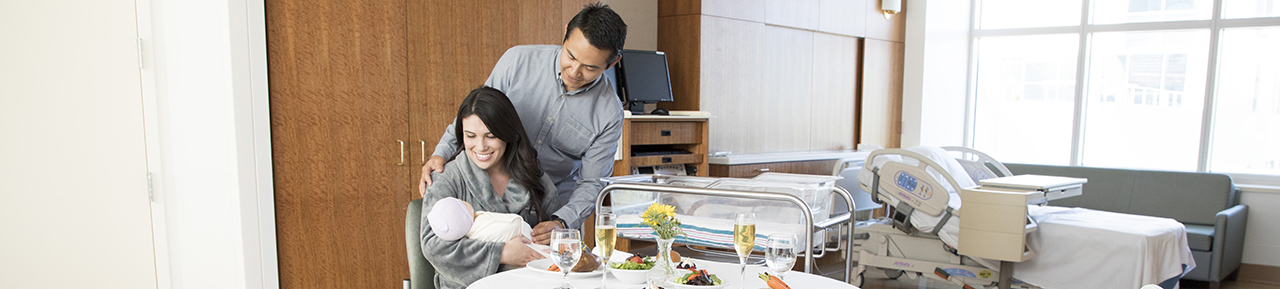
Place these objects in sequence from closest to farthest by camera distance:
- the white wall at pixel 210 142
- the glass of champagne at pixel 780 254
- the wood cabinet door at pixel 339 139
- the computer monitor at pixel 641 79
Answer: the glass of champagne at pixel 780 254
the white wall at pixel 210 142
the wood cabinet door at pixel 339 139
the computer monitor at pixel 641 79

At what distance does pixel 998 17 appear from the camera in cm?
646

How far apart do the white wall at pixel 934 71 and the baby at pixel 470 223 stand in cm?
524

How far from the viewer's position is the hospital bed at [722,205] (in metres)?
2.32

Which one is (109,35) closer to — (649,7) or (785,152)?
(649,7)

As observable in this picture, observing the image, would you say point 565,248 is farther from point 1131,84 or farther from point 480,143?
point 1131,84

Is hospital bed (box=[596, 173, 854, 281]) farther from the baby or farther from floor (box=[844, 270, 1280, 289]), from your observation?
floor (box=[844, 270, 1280, 289])

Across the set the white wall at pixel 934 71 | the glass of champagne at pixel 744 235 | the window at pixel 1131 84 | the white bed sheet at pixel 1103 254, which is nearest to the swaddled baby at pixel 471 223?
the glass of champagne at pixel 744 235

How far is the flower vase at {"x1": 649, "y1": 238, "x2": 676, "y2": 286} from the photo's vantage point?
1555mm

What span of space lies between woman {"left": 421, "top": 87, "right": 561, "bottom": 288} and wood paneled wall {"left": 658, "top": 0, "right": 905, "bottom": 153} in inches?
102

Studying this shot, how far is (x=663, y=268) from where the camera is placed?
1.58 meters

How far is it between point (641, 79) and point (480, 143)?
2.24 m

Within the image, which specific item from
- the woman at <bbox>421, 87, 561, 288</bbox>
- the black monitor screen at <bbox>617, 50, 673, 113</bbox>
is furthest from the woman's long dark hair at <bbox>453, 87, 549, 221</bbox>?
the black monitor screen at <bbox>617, 50, 673, 113</bbox>

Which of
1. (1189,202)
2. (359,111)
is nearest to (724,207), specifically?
(359,111)

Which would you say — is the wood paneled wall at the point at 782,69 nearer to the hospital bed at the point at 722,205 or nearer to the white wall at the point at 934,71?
the white wall at the point at 934,71
